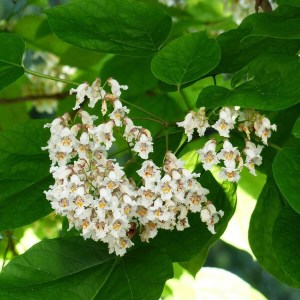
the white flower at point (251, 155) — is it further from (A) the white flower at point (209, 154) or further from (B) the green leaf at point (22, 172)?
(B) the green leaf at point (22, 172)

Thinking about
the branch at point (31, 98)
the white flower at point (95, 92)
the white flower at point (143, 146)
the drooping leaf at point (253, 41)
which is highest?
the drooping leaf at point (253, 41)

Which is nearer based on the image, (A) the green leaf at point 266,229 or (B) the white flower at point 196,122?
(B) the white flower at point 196,122

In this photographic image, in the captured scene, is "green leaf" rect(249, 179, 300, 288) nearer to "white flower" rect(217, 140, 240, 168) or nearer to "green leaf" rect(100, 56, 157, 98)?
"white flower" rect(217, 140, 240, 168)

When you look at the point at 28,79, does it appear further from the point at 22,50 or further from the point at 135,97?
the point at 22,50

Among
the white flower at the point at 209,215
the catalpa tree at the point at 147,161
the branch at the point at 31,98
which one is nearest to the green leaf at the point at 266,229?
the catalpa tree at the point at 147,161

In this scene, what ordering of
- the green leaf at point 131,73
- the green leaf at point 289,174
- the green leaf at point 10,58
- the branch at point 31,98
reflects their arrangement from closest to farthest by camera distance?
the green leaf at point 289,174
the green leaf at point 10,58
the green leaf at point 131,73
the branch at point 31,98

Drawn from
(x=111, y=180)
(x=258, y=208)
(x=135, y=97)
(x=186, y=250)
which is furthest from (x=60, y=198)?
(x=135, y=97)

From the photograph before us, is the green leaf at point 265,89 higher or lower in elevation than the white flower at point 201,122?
higher
